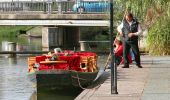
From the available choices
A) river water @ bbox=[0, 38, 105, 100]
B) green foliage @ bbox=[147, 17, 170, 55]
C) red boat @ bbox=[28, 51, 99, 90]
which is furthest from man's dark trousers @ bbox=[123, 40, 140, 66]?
green foliage @ bbox=[147, 17, 170, 55]

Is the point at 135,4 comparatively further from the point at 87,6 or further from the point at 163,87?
the point at 87,6

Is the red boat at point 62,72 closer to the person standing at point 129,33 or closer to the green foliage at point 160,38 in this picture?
the person standing at point 129,33

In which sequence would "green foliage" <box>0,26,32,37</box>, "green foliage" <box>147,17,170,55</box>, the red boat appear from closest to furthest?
1. the red boat
2. "green foliage" <box>147,17,170,55</box>
3. "green foliage" <box>0,26,32,37</box>

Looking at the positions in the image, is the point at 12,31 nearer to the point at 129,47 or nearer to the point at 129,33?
the point at 129,47

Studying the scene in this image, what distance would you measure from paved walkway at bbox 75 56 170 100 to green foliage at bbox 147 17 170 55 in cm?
488

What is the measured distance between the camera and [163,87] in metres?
15.9

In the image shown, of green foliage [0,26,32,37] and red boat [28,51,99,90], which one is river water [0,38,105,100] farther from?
green foliage [0,26,32,37]

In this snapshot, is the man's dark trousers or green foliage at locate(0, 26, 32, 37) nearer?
the man's dark trousers

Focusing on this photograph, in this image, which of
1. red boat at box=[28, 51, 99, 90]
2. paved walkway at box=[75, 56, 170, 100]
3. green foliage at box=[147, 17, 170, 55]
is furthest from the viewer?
green foliage at box=[147, 17, 170, 55]

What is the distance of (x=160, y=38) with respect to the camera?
27.8 meters

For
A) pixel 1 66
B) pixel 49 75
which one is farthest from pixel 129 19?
pixel 1 66

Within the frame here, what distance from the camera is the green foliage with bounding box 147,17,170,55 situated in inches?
1091

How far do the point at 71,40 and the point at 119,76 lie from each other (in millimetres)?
40070

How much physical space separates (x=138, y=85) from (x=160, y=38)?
11.2m
